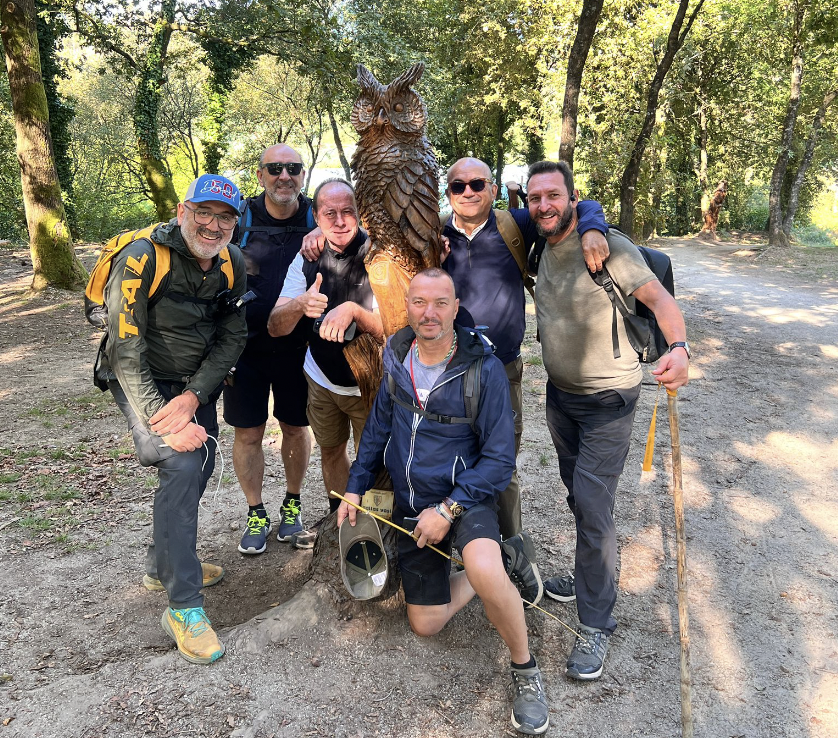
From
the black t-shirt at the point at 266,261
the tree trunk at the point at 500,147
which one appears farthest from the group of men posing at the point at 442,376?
the tree trunk at the point at 500,147

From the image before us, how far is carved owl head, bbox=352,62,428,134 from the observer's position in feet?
9.56

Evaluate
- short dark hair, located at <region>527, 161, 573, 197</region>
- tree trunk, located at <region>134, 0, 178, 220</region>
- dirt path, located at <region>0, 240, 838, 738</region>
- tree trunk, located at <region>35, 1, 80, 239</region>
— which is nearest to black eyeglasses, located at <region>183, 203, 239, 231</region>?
short dark hair, located at <region>527, 161, 573, 197</region>

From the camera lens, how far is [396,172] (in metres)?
2.94

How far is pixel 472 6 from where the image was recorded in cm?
1878

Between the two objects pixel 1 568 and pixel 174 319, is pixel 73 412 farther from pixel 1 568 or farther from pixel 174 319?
pixel 174 319

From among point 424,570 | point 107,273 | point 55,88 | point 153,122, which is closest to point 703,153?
point 153,122

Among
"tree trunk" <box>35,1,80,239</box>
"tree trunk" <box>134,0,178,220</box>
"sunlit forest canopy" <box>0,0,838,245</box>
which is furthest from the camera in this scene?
"tree trunk" <box>134,0,178,220</box>

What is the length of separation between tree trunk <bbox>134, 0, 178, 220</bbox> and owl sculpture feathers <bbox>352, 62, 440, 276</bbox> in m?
14.7

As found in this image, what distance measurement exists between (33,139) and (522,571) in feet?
34.5

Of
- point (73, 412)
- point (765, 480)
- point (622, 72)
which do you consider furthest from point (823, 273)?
point (73, 412)

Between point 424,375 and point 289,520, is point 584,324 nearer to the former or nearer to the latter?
point 424,375

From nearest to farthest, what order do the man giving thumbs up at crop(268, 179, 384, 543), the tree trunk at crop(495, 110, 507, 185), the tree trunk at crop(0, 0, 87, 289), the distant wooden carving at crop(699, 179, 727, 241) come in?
the man giving thumbs up at crop(268, 179, 384, 543), the tree trunk at crop(0, 0, 87, 289), the distant wooden carving at crop(699, 179, 727, 241), the tree trunk at crop(495, 110, 507, 185)

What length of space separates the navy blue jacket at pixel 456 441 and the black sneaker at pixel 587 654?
918 mm

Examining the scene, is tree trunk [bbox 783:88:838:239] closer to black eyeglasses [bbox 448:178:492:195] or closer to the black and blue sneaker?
black eyeglasses [bbox 448:178:492:195]
